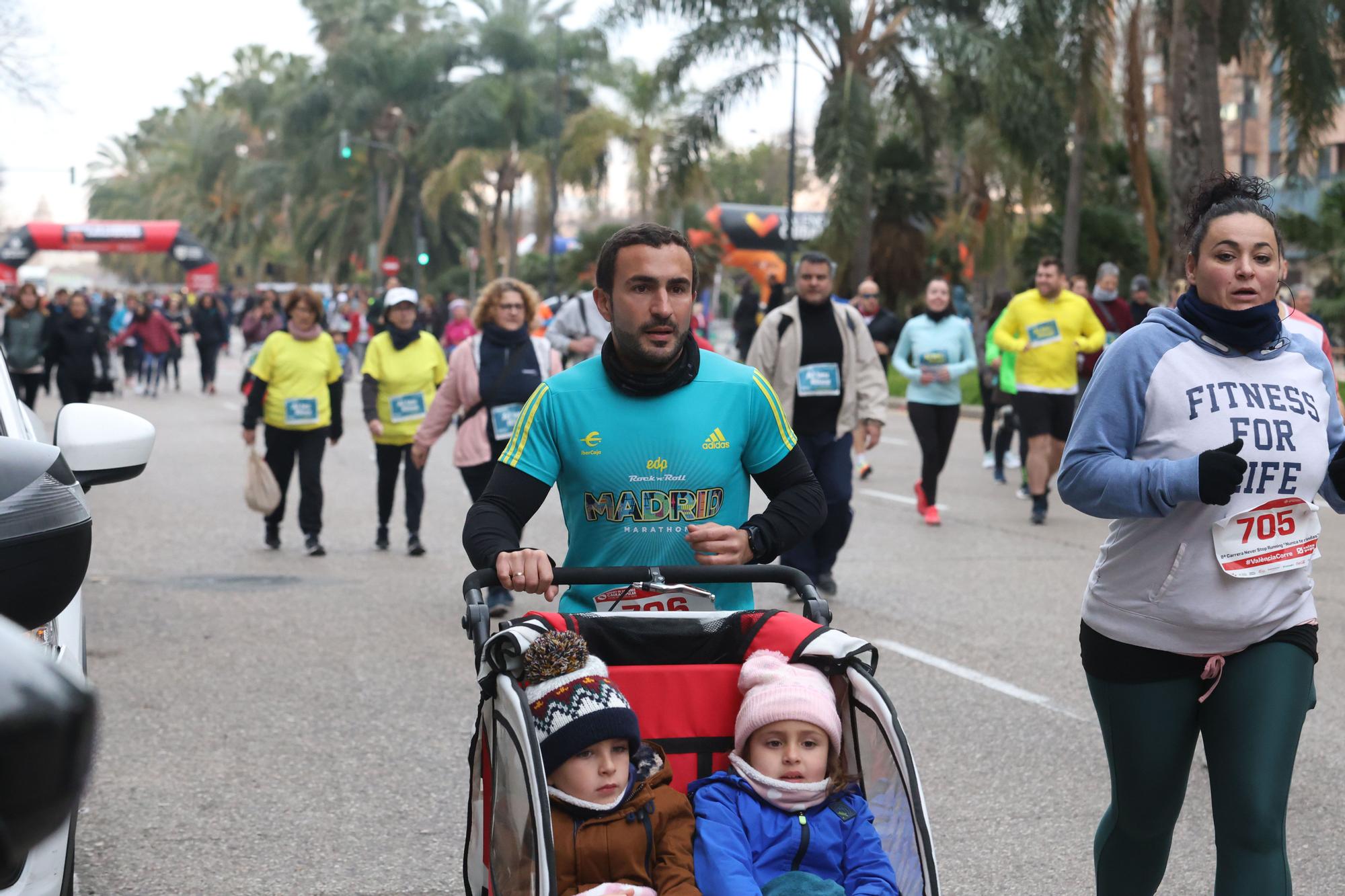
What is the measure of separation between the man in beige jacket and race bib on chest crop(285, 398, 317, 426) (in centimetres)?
324

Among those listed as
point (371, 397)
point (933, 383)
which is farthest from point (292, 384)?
point (933, 383)

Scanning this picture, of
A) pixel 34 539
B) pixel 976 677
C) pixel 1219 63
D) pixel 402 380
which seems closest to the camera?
pixel 34 539

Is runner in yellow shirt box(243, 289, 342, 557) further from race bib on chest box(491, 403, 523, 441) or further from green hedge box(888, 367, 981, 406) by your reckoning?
green hedge box(888, 367, 981, 406)

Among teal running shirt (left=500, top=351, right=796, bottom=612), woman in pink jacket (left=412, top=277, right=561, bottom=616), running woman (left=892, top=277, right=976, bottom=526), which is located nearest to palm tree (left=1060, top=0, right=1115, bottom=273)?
running woman (left=892, top=277, right=976, bottom=526)

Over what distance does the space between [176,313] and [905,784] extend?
137ft

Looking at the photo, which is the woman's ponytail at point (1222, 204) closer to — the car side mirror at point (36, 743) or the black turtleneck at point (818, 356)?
the car side mirror at point (36, 743)

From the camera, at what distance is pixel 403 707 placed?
6707 millimetres

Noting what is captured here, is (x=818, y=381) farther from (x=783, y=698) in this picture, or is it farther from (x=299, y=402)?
(x=783, y=698)

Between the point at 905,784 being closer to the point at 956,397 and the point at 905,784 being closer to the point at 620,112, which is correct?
the point at 956,397

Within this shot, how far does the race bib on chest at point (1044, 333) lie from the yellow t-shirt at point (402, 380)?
14.7 feet

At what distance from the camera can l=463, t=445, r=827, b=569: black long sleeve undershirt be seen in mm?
3426

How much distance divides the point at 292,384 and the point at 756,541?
8.05m

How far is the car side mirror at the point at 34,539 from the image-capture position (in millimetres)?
1928

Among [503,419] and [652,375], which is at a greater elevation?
[652,375]
